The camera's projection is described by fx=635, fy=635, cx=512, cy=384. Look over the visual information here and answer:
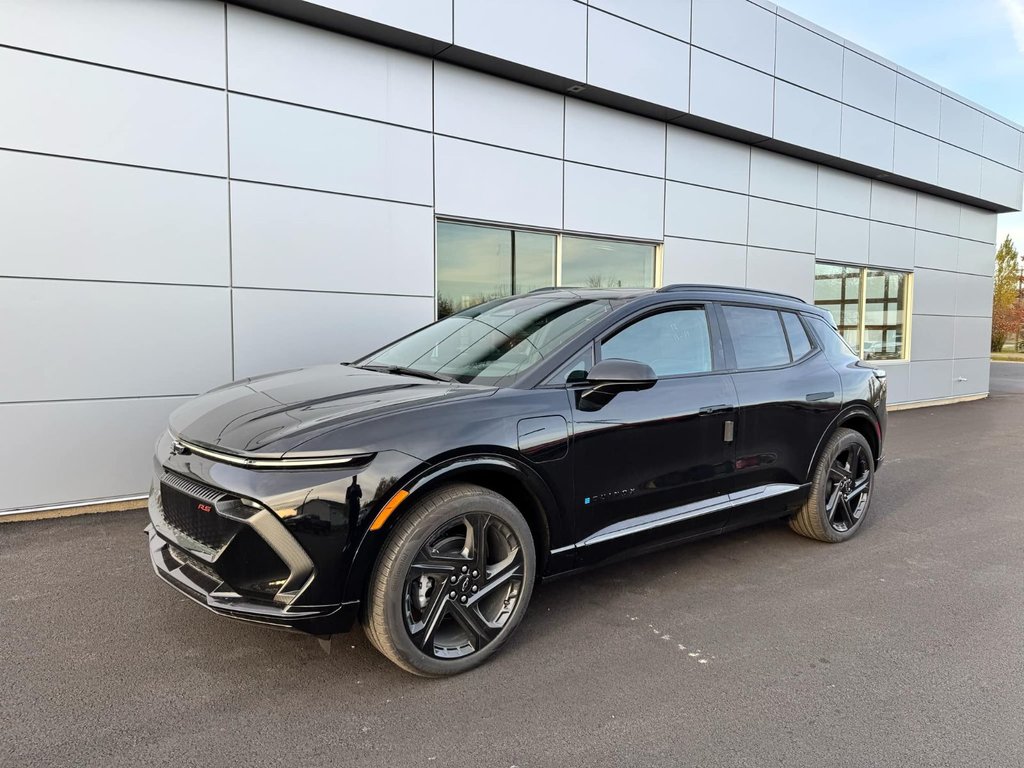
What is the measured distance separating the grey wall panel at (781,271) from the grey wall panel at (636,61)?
297cm

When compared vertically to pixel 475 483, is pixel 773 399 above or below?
above

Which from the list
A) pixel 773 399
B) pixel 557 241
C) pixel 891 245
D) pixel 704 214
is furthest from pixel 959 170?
pixel 773 399

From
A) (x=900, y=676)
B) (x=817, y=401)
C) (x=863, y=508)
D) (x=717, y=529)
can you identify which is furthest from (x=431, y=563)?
(x=863, y=508)

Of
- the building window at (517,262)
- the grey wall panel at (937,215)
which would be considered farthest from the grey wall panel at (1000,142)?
the building window at (517,262)

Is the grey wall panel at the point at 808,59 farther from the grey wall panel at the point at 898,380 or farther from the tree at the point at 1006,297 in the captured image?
the tree at the point at 1006,297

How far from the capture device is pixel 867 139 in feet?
37.6

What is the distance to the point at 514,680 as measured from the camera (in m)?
2.84

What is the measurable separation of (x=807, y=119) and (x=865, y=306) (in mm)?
4222

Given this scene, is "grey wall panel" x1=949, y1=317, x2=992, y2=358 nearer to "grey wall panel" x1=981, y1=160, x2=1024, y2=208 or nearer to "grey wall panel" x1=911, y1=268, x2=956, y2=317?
"grey wall panel" x1=911, y1=268, x2=956, y2=317

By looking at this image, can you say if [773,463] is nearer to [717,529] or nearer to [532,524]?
[717,529]

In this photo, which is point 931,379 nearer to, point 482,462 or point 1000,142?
point 1000,142

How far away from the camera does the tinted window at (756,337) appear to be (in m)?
4.12

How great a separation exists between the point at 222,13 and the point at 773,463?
236 inches

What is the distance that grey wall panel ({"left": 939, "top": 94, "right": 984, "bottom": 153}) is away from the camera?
513 inches
